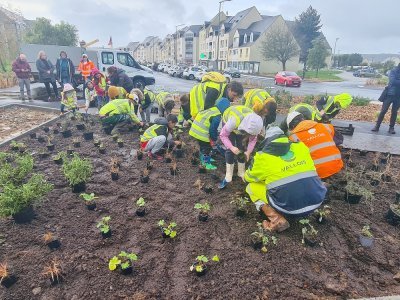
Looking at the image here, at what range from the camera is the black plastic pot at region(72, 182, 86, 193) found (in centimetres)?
404

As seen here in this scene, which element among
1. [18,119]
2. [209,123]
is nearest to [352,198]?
[209,123]

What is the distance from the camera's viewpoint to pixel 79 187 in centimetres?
407

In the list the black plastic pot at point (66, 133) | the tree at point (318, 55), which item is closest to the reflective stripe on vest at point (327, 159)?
the black plastic pot at point (66, 133)

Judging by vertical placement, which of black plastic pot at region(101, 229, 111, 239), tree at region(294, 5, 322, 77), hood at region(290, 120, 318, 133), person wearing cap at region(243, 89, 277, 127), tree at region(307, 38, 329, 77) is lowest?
black plastic pot at region(101, 229, 111, 239)

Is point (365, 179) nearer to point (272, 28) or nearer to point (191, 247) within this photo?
point (191, 247)

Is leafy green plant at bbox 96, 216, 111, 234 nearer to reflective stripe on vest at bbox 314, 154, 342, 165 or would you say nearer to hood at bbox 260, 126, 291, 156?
hood at bbox 260, 126, 291, 156

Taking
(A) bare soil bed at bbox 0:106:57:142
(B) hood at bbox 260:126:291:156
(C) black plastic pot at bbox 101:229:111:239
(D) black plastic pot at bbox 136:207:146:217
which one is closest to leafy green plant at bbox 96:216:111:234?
(C) black plastic pot at bbox 101:229:111:239

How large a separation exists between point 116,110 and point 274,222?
4.67 m

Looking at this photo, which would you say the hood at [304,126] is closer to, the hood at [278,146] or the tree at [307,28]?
the hood at [278,146]

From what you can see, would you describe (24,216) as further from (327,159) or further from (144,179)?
(327,159)

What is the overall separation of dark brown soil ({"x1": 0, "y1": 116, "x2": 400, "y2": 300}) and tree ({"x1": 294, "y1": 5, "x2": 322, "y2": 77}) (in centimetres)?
5231

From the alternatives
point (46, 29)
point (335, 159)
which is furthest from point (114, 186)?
point (46, 29)

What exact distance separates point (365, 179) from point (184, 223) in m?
3.14

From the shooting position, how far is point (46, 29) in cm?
3152
